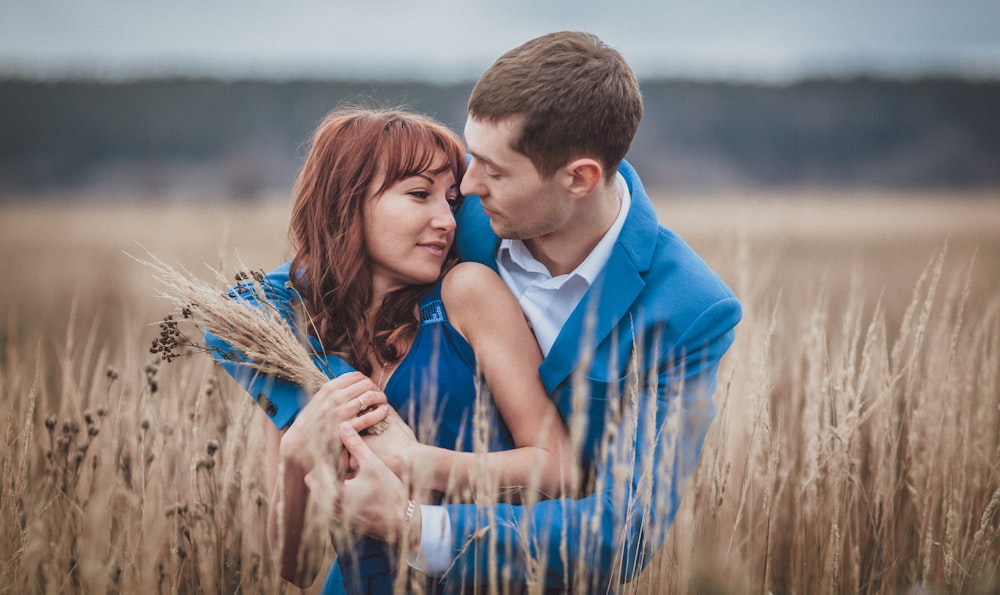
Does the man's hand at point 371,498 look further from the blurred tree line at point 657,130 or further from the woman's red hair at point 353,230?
the blurred tree line at point 657,130

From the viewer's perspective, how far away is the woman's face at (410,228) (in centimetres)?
244

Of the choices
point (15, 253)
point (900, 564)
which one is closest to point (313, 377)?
point (900, 564)

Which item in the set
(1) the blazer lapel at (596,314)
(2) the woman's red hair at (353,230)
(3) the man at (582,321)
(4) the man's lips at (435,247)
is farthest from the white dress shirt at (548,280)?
(2) the woman's red hair at (353,230)

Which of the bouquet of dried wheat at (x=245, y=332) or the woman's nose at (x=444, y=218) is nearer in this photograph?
the bouquet of dried wheat at (x=245, y=332)

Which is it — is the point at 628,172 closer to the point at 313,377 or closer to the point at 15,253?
the point at 313,377

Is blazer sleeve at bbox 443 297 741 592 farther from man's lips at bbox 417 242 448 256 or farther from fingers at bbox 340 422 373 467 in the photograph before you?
man's lips at bbox 417 242 448 256

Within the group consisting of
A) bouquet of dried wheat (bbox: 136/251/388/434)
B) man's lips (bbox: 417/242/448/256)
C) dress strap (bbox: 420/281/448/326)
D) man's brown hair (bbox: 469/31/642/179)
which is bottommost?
bouquet of dried wheat (bbox: 136/251/388/434)

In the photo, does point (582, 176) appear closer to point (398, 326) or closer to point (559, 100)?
point (559, 100)

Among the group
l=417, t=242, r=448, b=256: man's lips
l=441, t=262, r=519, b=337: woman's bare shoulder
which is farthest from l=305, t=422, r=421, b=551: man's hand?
l=417, t=242, r=448, b=256: man's lips

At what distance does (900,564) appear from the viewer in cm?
308

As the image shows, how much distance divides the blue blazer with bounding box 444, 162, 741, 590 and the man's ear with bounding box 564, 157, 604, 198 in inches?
6.4

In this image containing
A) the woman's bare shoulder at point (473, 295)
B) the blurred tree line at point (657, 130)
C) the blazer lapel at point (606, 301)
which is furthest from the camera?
the blurred tree line at point (657, 130)

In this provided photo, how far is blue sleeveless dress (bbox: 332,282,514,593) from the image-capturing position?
2273 millimetres

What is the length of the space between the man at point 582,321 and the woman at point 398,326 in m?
0.10
